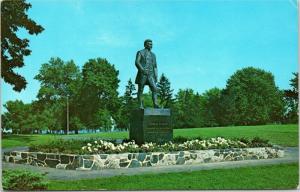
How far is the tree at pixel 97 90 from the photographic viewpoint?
29141 millimetres

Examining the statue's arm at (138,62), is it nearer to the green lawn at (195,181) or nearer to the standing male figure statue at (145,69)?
the standing male figure statue at (145,69)

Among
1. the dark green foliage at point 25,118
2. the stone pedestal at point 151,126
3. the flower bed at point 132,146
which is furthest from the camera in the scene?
the dark green foliage at point 25,118

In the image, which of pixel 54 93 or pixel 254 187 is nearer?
pixel 254 187

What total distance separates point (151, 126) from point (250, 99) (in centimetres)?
1831

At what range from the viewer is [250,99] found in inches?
1225

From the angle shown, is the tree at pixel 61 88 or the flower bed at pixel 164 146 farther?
the tree at pixel 61 88

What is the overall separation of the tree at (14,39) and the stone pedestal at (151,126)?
6.43m

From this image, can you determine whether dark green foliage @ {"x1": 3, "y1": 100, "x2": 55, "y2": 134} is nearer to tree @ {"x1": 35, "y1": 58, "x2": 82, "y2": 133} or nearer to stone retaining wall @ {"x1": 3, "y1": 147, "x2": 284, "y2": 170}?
tree @ {"x1": 35, "y1": 58, "x2": 82, "y2": 133}

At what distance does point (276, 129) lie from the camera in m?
23.7

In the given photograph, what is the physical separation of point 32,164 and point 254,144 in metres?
6.07

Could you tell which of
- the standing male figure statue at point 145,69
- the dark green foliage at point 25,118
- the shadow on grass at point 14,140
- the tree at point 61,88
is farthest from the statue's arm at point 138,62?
the tree at point 61,88

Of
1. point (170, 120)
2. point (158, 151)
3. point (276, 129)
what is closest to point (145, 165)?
point (158, 151)

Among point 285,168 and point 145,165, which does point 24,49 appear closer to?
point 145,165

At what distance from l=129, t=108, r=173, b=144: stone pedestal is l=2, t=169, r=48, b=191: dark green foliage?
15.4 feet
